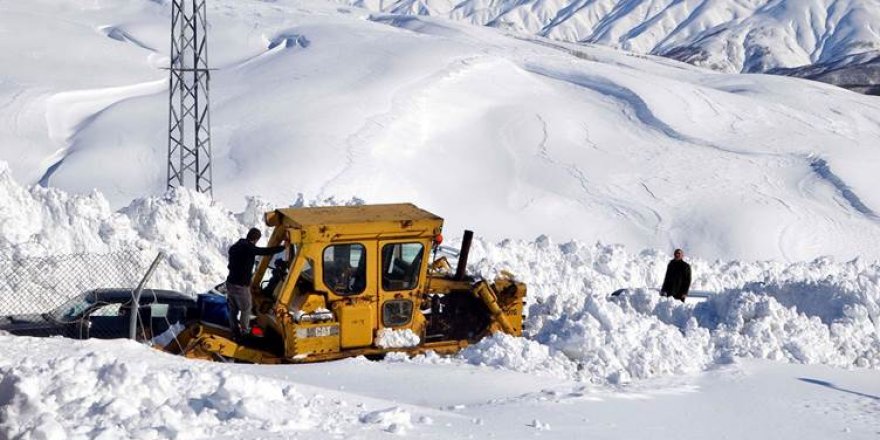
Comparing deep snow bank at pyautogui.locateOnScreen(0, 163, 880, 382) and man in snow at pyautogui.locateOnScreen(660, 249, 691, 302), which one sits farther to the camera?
man in snow at pyautogui.locateOnScreen(660, 249, 691, 302)

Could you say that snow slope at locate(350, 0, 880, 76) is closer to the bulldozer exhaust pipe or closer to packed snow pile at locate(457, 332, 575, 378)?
the bulldozer exhaust pipe

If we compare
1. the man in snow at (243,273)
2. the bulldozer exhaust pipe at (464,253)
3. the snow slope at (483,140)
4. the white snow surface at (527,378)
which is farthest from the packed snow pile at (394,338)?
the snow slope at (483,140)

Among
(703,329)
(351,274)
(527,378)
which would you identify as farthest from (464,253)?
(703,329)

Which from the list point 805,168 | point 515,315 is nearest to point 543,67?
point 805,168

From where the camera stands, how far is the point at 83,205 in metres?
15.1

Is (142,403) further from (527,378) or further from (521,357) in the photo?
(521,357)

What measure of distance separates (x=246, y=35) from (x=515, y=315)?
32.1 meters

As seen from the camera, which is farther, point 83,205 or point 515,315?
point 83,205

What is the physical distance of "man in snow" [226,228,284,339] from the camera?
1005cm

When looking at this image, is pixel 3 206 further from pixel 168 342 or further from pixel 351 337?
pixel 351 337

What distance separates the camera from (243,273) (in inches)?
396

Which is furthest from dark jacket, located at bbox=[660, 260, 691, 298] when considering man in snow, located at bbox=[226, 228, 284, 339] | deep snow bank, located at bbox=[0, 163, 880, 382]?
man in snow, located at bbox=[226, 228, 284, 339]

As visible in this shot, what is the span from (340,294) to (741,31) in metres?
158

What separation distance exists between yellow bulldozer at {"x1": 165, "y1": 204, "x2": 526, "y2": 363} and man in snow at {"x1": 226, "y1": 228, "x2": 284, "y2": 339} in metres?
0.18
